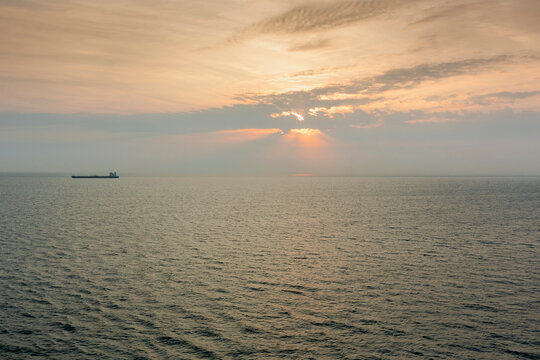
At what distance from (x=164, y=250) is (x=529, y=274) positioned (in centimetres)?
4093

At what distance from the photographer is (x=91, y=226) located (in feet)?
224

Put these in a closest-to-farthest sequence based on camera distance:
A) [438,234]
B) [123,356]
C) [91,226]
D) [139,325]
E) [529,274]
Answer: [123,356]
[139,325]
[529,274]
[438,234]
[91,226]

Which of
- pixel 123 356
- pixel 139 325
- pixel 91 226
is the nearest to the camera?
pixel 123 356

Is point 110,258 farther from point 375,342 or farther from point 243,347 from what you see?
point 375,342

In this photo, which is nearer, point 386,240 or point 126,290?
point 126,290

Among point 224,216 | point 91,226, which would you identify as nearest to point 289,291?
point 91,226

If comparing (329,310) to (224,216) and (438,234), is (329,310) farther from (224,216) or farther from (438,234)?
(224,216)

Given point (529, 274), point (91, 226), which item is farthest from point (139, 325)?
point (91, 226)

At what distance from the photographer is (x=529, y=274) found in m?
35.5

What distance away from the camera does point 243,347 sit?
21375 mm

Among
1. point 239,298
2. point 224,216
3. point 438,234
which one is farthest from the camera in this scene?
point 224,216

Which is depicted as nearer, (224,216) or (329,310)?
(329,310)

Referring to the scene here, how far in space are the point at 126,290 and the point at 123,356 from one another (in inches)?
454

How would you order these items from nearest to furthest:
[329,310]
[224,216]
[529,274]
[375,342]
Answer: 1. [375,342]
2. [329,310]
3. [529,274]
4. [224,216]
